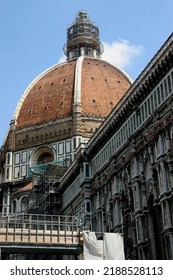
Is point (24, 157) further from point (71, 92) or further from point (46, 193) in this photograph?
point (46, 193)

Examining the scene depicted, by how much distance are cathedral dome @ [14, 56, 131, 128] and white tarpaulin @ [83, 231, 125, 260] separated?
37.0 meters

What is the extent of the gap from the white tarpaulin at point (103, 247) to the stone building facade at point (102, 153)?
1234 mm

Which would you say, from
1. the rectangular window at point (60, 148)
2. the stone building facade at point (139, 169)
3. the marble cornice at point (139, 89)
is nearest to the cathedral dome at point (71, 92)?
the rectangular window at point (60, 148)

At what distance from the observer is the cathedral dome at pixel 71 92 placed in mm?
65438

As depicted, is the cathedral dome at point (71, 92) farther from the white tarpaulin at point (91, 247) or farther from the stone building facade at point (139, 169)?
the white tarpaulin at point (91, 247)

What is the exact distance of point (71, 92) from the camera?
67500 millimetres

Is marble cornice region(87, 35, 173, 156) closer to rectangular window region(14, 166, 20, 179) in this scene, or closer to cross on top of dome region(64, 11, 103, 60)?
rectangular window region(14, 166, 20, 179)

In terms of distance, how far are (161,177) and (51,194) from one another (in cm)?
2226

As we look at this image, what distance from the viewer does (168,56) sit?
26438mm

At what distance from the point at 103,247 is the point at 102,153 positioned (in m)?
9.51

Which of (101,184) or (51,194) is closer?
(101,184)

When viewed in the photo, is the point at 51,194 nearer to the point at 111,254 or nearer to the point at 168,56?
the point at 111,254
